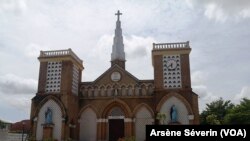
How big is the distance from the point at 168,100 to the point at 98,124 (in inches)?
327

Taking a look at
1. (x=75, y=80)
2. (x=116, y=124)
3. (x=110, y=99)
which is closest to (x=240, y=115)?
(x=116, y=124)

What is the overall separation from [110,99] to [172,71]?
765 centimetres

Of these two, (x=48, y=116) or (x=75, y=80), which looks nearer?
(x=48, y=116)

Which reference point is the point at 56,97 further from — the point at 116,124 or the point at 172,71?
the point at 172,71

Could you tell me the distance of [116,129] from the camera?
33656 mm

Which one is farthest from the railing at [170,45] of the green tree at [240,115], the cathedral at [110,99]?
the green tree at [240,115]

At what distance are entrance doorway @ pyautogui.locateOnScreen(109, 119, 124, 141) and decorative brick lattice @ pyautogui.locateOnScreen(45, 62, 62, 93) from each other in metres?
7.17

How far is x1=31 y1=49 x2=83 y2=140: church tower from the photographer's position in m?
32.0

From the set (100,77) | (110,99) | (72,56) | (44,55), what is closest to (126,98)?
(110,99)

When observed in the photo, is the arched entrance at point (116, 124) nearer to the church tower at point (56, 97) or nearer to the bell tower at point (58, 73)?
the church tower at point (56, 97)

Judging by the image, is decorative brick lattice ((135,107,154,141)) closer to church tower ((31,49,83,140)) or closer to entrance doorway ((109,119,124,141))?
entrance doorway ((109,119,124,141))

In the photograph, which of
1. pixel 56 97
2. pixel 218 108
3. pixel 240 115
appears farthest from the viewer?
pixel 218 108

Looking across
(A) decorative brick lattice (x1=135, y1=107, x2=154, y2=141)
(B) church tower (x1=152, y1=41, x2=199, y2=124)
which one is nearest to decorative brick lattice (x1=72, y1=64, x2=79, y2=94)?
(A) decorative brick lattice (x1=135, y1=107, x2=154, y2=141)

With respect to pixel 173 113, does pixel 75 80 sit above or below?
above
